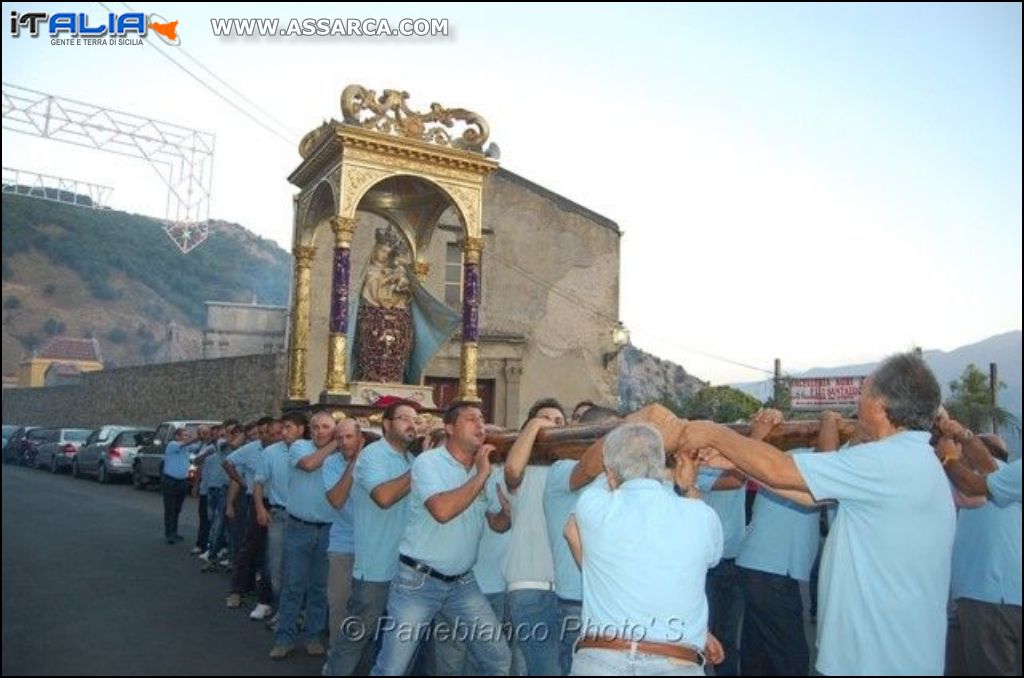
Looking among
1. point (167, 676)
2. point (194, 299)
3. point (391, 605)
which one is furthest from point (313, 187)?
point (194, 299)

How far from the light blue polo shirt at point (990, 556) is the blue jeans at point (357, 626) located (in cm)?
326

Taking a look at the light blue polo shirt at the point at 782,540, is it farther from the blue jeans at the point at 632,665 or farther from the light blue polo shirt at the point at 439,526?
the blue jeans at the point at 632,665

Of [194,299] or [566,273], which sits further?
[194,299]

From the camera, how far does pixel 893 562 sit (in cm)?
295

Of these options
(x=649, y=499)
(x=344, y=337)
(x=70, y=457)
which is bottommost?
(x=70, y=457)

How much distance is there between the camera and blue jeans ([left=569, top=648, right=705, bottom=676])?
9.52 feet

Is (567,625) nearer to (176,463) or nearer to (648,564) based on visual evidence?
(648,564)

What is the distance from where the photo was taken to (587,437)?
14.4ft

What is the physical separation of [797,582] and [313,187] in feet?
33.2

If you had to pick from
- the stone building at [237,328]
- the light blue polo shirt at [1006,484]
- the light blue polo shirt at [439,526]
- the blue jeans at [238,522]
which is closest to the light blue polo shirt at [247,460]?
the blue jeans at [238,522]

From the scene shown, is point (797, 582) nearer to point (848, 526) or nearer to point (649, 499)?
point (848, 526)

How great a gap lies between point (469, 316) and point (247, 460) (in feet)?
15.1

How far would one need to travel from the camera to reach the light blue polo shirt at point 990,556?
4.62 m

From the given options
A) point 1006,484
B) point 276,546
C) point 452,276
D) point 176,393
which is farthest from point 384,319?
point 176,393
